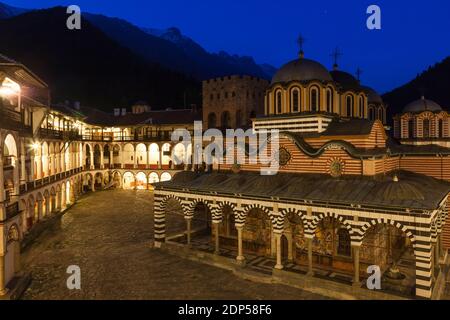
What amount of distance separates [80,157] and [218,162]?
33.3 metres

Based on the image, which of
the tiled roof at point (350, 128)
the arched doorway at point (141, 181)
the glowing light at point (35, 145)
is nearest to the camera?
the tiled roof at point (350, 128)

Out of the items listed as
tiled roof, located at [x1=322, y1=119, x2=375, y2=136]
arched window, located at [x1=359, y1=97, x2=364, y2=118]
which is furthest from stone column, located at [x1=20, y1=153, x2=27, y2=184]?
arched window, located at [x1=359, y1=97, x2=364, y2=118]

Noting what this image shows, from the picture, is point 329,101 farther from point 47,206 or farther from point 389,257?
point 47,206

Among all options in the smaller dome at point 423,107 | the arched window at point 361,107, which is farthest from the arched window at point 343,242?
the smaller dome at point 423,107

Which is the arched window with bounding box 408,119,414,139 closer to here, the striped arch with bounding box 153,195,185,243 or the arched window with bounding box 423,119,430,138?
the arched window with bounding box 423,119,430,138

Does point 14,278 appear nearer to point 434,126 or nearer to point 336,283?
point 336,283

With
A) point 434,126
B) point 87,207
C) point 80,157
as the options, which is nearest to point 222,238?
point 434,126

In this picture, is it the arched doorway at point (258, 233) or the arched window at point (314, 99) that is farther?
the arched window at point (314, 99)

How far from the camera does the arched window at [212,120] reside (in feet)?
170

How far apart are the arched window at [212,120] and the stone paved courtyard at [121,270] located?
70.5ft

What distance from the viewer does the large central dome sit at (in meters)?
26.1

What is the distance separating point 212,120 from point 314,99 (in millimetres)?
27928

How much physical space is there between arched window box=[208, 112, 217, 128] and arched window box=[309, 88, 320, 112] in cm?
2705

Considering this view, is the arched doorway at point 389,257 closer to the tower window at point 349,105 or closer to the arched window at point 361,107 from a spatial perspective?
the tower window at point 349,105
